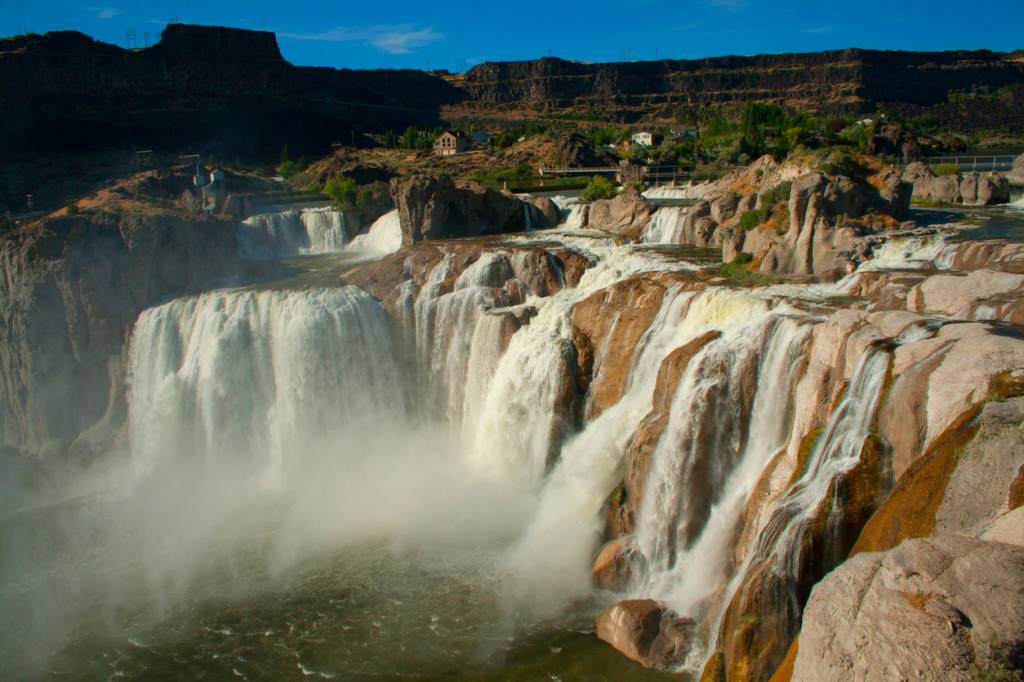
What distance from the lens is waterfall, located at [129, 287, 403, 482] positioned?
80.1ft

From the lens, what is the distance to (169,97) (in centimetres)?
8562

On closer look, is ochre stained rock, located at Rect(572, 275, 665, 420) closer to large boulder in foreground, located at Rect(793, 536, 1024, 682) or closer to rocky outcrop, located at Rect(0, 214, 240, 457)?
large boulder in foreground, located at Rect(793, 536, 1024, 682)

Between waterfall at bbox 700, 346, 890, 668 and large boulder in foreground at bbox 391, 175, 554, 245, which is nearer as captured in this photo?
waterfall at bbox 700, 346, 890, 668

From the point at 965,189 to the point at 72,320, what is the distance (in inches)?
1316

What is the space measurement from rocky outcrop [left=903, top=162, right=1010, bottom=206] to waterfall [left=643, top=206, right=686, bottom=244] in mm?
8936

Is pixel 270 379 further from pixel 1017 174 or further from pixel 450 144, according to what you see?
pixel 450 144

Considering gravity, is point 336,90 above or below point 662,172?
above

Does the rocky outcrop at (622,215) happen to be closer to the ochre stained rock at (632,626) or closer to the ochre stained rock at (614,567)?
the ochre stained rock at (614,567)

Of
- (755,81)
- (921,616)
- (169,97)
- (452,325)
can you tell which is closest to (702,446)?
(921,616)

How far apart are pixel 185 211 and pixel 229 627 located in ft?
74.5

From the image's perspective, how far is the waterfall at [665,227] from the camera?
2811 cm

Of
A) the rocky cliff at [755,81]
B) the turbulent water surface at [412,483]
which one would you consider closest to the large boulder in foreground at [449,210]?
the turbulent water surface at [412,483]

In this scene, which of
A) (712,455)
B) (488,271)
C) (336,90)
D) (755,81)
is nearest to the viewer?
(712,455)

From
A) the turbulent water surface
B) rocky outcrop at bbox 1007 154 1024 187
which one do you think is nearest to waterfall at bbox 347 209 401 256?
the turbulent water surface
